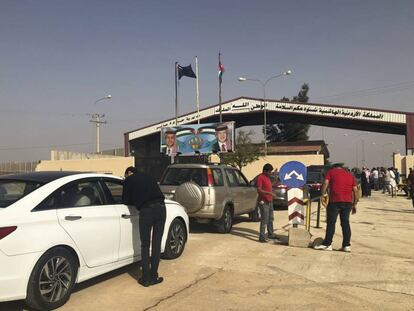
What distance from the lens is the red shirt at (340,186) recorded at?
30.9 feet

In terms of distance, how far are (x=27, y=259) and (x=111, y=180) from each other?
2181 mm

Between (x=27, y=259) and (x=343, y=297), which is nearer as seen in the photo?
(x=27, y=259)

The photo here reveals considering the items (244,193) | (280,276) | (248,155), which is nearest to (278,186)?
(244,193)

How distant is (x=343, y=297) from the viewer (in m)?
6.25

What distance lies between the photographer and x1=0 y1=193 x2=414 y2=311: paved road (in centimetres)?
595

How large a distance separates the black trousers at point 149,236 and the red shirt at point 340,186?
4.00 m

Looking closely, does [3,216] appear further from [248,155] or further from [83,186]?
[248,155]

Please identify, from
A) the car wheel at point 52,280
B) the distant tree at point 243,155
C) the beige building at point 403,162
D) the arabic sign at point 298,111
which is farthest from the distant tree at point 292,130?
the car wheel at point 52,280

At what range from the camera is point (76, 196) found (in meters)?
6.33

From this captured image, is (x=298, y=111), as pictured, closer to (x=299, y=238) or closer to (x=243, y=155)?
(x=243, y=155)

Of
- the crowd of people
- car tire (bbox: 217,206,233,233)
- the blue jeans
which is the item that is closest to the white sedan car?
the blue jeans

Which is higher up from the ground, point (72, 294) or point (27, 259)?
point (27, 259)

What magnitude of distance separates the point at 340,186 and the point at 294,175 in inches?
50.5

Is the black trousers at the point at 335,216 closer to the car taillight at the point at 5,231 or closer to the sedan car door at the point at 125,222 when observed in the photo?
the sedan car door at the point at 125,222
